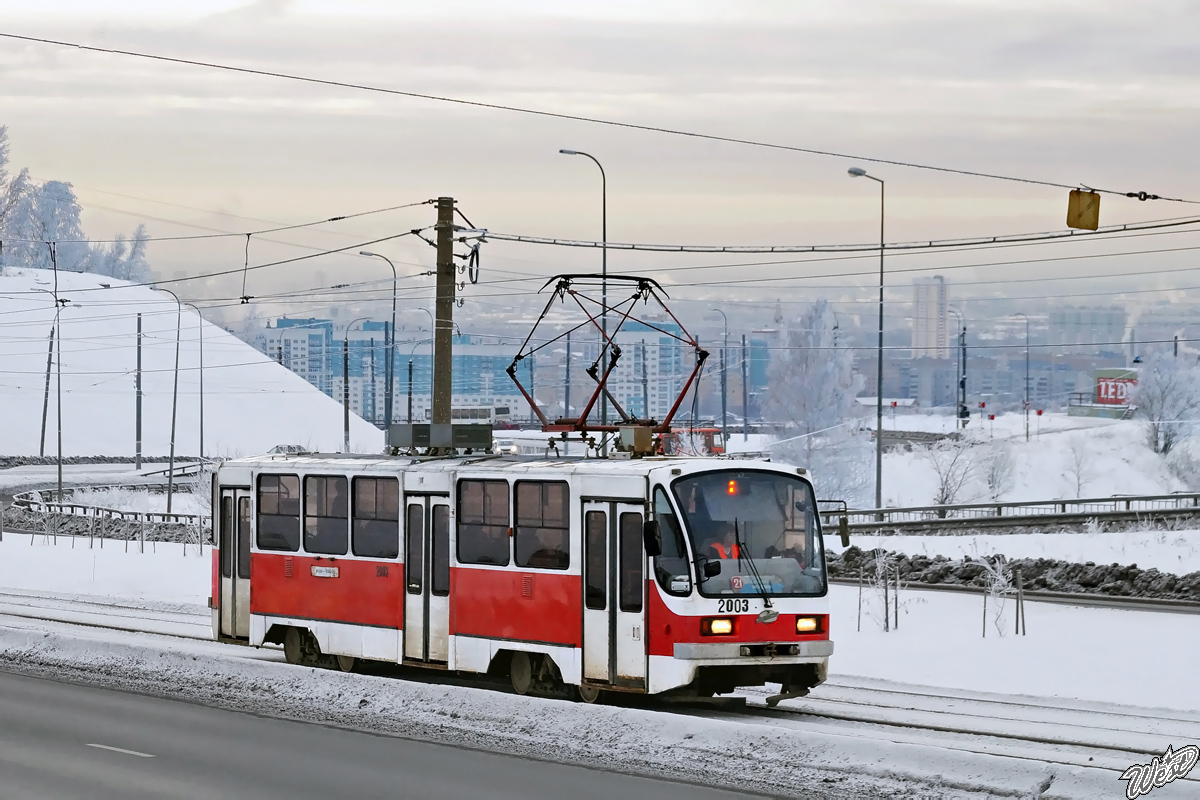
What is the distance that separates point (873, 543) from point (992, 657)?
15.7 m

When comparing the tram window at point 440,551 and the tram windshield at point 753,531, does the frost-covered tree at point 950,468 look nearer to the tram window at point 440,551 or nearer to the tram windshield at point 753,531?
the tram window at point 440,551

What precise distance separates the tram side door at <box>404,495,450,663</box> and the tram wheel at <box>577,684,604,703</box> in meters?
2.10

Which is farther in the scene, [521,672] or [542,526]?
[521,672]

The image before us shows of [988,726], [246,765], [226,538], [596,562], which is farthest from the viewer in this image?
[226,538]

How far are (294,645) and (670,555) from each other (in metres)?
7.00

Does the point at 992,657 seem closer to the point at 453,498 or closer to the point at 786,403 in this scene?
the point at 453,498

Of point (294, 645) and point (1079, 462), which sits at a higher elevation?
point (294, 645)

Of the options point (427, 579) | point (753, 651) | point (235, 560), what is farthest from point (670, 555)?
point (235, 560)

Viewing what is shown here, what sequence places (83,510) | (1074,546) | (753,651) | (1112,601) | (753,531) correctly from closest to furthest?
(753,651) < (753,531) < (1112,601) < (1074,546) < (83,510)

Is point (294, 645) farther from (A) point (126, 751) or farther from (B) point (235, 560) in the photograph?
(A) point (126, 751)

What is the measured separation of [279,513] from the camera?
68.0 ft

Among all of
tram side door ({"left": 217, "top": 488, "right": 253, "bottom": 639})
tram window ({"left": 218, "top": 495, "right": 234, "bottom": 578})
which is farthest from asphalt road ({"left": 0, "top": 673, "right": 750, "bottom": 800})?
tram window ({"left": 218, "top": 495, "right": 234, "bottom": 578})

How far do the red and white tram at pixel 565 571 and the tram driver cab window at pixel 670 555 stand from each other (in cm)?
1

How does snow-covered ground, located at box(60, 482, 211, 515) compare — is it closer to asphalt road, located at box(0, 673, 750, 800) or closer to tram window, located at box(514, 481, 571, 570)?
tram window, located at box(514, 481, 571, 570)
